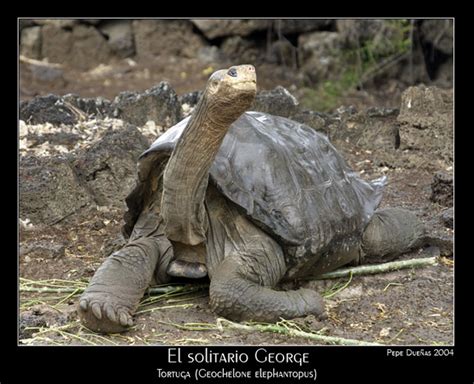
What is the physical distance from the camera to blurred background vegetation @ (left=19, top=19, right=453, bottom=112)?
35.9 feet

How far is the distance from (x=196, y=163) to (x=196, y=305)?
821 millimetres

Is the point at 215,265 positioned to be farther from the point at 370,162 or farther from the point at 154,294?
the point at 370,162

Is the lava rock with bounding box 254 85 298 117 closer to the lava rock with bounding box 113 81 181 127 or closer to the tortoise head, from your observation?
the lava rock with bounding box 113 81 181 127

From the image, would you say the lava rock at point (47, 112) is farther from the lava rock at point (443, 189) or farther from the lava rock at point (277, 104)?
the lava rock at point (443, 189)

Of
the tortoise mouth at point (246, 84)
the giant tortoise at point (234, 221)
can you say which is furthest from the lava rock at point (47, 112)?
the tortoise mouth at point (246, 84)

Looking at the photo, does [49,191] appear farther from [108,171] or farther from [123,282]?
[123,282]

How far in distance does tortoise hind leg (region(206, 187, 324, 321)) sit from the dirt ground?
3.9 inches

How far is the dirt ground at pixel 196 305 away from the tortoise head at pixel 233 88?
41.8 inches

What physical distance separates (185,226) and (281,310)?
587 millimetres

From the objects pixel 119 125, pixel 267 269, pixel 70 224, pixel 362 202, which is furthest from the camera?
pixel 119 125

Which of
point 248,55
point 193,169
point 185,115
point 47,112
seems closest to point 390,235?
point 193,169

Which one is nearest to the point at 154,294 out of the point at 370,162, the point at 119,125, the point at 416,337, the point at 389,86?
the point at 416,337

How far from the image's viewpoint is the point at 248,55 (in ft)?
39.6

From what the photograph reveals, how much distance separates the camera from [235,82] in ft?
11.5
